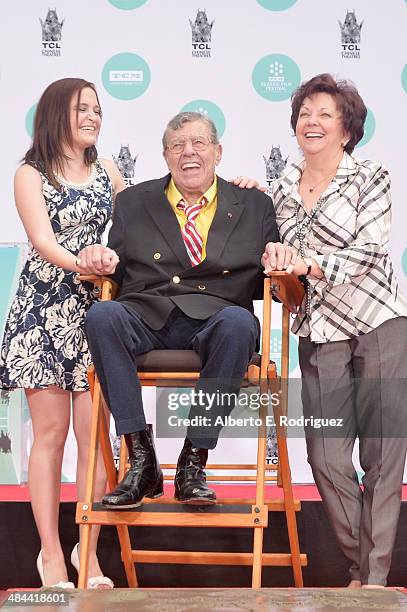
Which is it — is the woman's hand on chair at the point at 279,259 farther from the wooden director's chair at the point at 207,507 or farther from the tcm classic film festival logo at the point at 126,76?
the tcm classic film festival logo at the point at 126,76

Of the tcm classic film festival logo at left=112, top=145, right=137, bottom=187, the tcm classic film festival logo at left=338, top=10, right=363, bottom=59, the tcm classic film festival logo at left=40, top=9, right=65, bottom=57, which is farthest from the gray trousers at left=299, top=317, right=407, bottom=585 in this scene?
the tcm classic film festival logo at left=40, top=9, right=65, bottom=57

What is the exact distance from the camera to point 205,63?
4.64m

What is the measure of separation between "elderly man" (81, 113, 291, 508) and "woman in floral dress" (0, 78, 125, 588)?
175 mm

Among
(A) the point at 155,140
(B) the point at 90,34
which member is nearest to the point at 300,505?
(A) the point at 155,140

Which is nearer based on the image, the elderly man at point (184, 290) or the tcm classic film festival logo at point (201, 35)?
the elderly man at point (184, 290)

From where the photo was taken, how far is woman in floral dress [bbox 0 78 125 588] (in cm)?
292

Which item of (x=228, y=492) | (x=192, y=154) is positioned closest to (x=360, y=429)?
(x=192, y=154)

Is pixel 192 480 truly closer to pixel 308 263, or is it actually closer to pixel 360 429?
pixel 360 429

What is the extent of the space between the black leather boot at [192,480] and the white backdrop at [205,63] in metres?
2.41

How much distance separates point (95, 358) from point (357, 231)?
3.02ft

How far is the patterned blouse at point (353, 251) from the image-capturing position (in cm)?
271

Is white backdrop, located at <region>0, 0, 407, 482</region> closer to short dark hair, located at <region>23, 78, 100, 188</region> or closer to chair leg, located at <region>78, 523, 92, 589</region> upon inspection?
short dark hair, located at <region>23, 78, 100, 188</region>

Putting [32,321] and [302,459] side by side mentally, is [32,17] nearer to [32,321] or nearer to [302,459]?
[32,321]

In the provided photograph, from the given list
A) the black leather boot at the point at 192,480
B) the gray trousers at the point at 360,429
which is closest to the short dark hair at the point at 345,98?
the gray trousers at the point at 360,429
